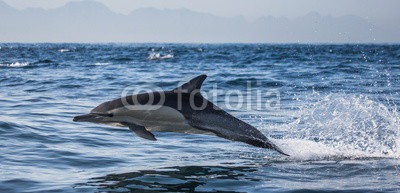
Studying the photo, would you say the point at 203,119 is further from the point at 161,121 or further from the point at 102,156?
the point at 102,156

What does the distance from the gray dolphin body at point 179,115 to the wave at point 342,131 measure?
3.69 ft

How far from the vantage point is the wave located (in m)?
9.08

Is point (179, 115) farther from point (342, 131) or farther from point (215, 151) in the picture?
point (342, 131)

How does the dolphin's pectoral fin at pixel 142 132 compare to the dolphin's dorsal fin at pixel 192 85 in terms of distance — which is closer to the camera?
the dolphin's pectoral fin at pixel 142 132

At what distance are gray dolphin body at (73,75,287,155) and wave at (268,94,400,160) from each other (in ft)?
3.69

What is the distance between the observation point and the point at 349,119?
511 inches

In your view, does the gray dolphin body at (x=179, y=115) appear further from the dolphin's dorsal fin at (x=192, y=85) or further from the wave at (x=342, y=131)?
the wave at (x=342, y=131)

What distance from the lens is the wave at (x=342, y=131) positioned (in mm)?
9078

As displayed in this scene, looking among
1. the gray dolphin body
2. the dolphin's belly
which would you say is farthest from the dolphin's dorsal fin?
the dolphin's belly

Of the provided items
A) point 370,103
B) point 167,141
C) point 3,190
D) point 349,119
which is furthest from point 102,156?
point 370,103

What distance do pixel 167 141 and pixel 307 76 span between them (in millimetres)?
16086

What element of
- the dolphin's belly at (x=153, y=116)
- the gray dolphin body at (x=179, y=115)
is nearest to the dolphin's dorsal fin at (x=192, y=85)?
the gray dolphin body at (x=179, y=115)

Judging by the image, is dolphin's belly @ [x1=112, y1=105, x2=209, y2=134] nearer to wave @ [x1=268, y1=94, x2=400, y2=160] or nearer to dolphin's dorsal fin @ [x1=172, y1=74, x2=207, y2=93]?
dolphin's dorsal fin @ [x1=172, y1=74, x2=207, y2=93]

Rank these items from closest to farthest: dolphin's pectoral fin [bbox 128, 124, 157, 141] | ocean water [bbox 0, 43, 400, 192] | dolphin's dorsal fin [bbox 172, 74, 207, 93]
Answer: ocean water [bbox 0, 43, 400, 192] → dolphin's pectoral fin [bbox 128, 124, 157, 141] → dolphin's dorsal fin [bbox 172, 74, 207, 93]
